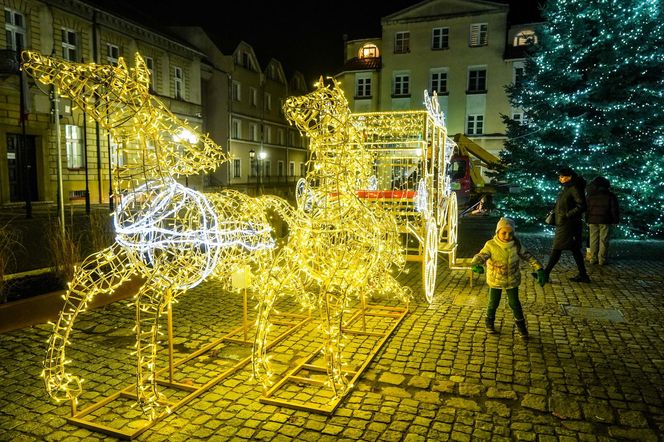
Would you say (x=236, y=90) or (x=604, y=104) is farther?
(x=236, y=90)

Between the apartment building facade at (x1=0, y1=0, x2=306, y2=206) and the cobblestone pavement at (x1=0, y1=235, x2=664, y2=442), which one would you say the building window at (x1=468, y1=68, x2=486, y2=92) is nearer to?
the apartment building facade at (x1=0, y1=0, x2=306, y2=206)

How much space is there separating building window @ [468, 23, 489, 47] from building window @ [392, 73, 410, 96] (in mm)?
4843

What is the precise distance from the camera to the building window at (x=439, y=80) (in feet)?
108

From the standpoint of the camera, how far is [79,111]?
1991 centimetres

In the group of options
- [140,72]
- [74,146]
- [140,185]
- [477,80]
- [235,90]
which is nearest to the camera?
[140,72]

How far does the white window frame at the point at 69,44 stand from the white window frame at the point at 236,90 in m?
15.1

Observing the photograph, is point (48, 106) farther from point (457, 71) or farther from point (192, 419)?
point (457, 71)

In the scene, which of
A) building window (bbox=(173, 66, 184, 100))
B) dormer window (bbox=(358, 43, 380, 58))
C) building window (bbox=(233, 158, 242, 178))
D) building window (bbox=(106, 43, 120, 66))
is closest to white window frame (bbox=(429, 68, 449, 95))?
dormer window (bbox=(358, 43, 380, 58))

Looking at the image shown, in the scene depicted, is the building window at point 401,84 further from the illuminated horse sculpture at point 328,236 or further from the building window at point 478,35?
the illuminated horse sculpture at point 328,236

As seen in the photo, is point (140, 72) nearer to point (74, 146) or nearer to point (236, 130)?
point (74, 146)

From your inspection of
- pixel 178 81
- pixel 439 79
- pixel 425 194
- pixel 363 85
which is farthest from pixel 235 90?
pixel 425 194

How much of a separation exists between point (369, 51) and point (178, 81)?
51.2ft

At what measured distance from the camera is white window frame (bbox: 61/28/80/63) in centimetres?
1983

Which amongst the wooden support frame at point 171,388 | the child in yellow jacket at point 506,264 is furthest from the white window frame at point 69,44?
the child in yellow jacket at point 506,264
